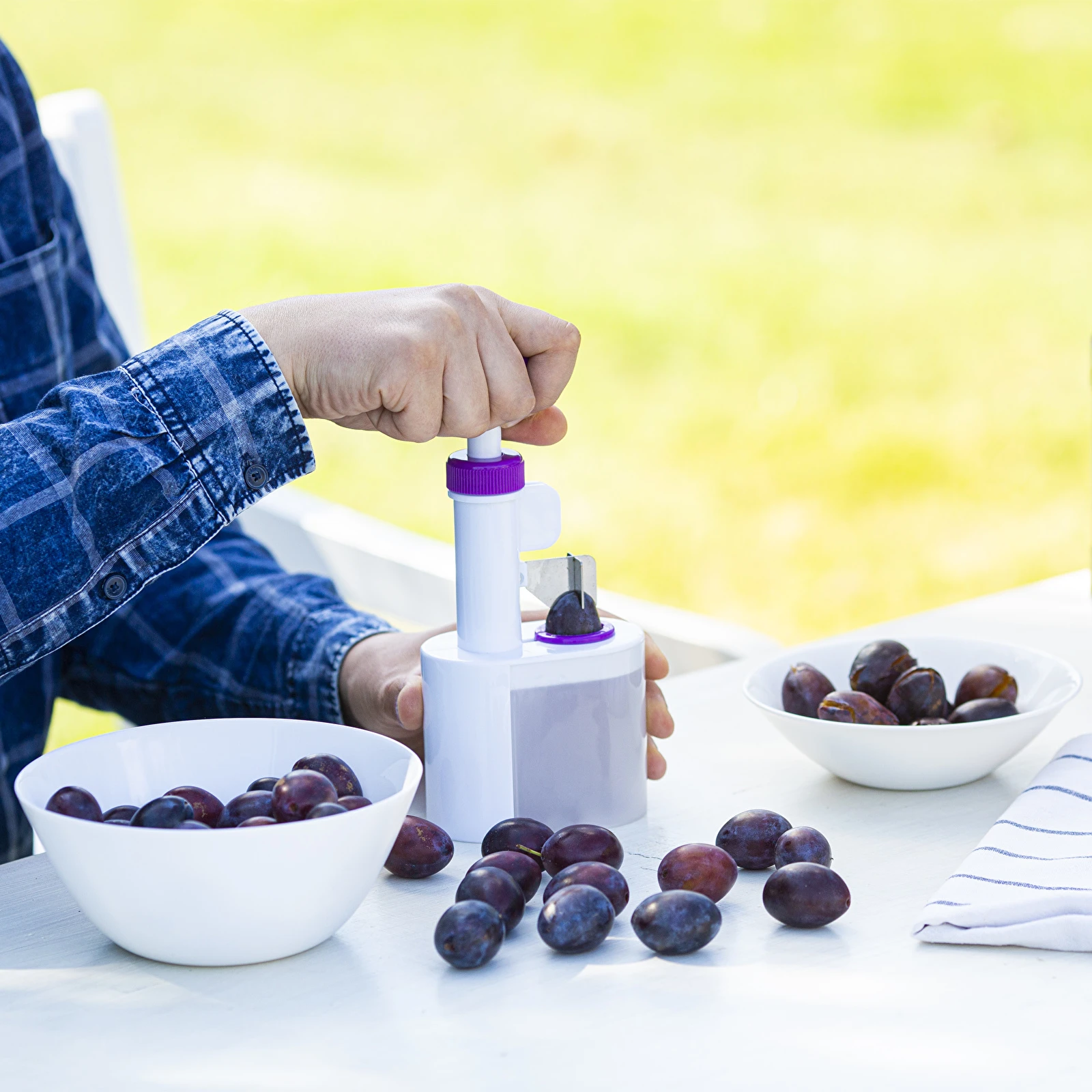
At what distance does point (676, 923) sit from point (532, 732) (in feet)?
0.56

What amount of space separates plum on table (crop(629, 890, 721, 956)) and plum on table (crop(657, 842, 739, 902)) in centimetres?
3

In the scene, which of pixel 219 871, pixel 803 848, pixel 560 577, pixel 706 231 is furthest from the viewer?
pixel 706 231

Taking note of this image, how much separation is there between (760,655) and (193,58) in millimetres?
4740

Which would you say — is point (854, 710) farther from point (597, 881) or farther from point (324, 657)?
point (324, 657)

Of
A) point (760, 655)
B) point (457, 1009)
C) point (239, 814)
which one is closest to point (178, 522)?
point (239, 814)

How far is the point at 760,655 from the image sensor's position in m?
1.14

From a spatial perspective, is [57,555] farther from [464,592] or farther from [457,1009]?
[457,1009]

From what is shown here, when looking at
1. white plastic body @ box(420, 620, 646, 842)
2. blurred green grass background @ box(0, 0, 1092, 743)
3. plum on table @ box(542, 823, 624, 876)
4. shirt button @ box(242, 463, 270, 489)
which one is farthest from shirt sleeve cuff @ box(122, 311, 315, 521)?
blurred green grass background @ box(0, 0, 1092, 743)

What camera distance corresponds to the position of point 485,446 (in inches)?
30.7

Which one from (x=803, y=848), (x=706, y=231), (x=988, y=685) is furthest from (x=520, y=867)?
(x=706, y=231)

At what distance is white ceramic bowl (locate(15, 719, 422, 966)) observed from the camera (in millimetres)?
593

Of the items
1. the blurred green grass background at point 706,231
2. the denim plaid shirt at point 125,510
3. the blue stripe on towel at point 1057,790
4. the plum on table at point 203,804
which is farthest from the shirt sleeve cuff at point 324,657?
the blurred green grass background at point 706,231

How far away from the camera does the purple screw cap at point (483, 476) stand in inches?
30.3

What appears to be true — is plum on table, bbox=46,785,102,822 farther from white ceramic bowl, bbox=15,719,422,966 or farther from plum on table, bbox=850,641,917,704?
plum on table, bbox=850,641,917,704
